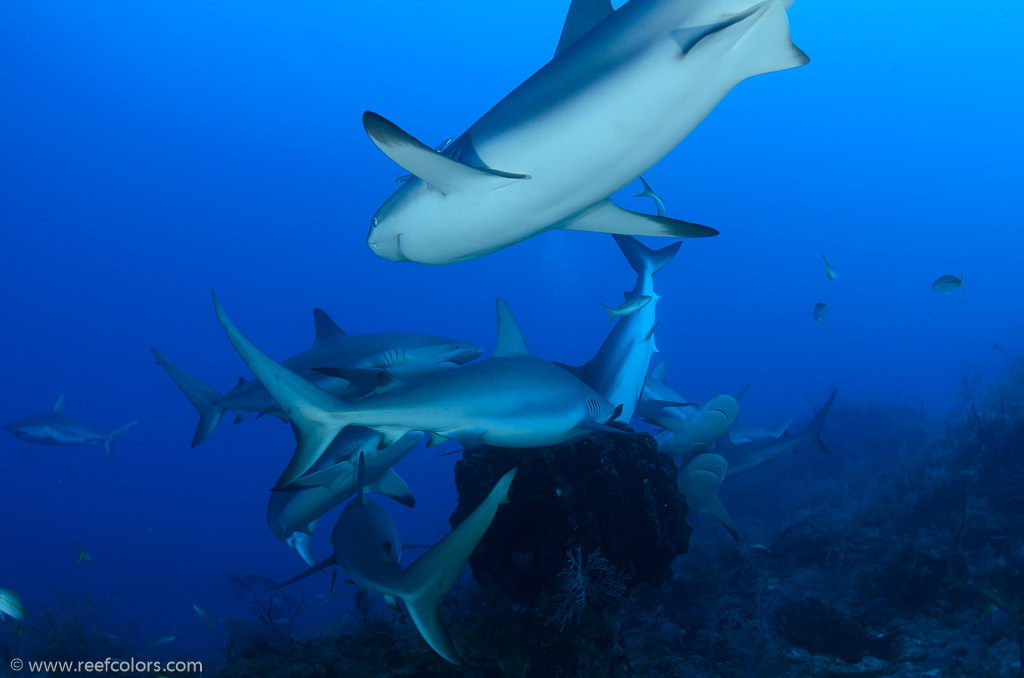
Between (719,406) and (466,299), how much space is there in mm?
104341

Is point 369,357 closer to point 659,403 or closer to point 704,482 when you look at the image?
point 704,482

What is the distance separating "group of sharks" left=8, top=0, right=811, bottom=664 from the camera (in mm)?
1624

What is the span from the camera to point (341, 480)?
15.1 feet

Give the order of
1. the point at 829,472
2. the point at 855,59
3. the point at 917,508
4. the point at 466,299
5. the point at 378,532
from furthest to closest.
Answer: the point at 466,299 → the point at 855,59 → the point at 829,472 → the point at 917,508 → the point at 378,532

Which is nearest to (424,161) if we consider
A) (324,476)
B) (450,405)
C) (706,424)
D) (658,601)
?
(450,405)

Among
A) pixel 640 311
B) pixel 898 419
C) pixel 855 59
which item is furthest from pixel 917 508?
pixel 855 59

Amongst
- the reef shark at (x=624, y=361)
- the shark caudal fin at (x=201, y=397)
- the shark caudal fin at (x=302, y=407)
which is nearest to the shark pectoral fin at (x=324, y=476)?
the shark caudal fin at (x=302, y=407)

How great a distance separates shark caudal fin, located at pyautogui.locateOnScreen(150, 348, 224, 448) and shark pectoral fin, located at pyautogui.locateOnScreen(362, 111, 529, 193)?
6101 millimetres

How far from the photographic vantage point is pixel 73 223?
80938 mm

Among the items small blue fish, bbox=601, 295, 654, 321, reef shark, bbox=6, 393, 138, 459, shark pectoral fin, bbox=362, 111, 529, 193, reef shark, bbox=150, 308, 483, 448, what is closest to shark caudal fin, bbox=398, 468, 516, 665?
shark pectoral fin, bbox=362, 111, 529, 193

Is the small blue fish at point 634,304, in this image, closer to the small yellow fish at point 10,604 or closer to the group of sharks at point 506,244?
the group of sharks at point 506,244

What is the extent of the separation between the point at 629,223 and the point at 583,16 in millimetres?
1033

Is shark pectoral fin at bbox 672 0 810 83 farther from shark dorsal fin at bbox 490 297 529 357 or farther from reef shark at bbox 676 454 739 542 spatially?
reef shark at bbox 676 454 739 542

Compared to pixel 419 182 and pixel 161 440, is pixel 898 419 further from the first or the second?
pixel 161 440
